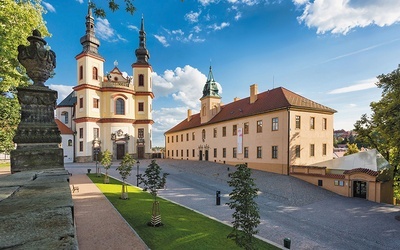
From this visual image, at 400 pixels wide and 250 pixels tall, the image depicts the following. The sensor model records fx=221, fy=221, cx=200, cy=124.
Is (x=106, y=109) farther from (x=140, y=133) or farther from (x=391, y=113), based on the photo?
(x=391, y=113)

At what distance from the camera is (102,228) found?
371 inches

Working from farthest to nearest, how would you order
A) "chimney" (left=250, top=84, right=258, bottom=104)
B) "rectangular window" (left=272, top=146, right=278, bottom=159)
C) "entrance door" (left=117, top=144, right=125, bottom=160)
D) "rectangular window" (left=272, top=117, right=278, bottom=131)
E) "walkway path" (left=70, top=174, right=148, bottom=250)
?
"entrance door" (left=117, top=144, right=125, bottom=160) → "chimney" (left=250, top=84, right=258, bottom=104) → "rectangular window" (left=272, top=117, right=278, bottom=131) → "rectangular window" (left=272, top=146, right=278, bottom=159) → "walkway path" (left=70, top=174, right=148, bottom=250)

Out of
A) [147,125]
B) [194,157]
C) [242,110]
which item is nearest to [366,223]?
[242,110]

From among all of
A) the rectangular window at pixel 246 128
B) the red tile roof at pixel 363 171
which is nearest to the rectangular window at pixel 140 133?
the rectangular window at pixel 246 128

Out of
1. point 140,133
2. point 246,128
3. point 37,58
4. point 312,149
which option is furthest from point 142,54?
point 37,58

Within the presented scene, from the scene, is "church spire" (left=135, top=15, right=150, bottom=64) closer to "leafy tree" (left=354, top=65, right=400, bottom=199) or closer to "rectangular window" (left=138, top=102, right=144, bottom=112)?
"rectangular window" (left=138, top=102, right=144, bottom=112)

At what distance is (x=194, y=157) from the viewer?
151 ft

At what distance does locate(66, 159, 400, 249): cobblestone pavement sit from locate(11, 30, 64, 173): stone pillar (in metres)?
10.3

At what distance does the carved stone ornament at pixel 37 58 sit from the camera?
5137mm

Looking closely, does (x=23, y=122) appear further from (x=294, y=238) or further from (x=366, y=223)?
(x=366, y=223)

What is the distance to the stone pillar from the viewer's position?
5113 mm

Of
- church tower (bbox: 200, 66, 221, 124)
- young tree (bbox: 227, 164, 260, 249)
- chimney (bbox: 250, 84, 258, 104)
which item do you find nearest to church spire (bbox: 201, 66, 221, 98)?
church tower (bbox: 200, 66, 221, 124)

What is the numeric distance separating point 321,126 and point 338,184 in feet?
31.1

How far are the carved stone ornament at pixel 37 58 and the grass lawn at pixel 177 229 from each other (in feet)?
22.8
